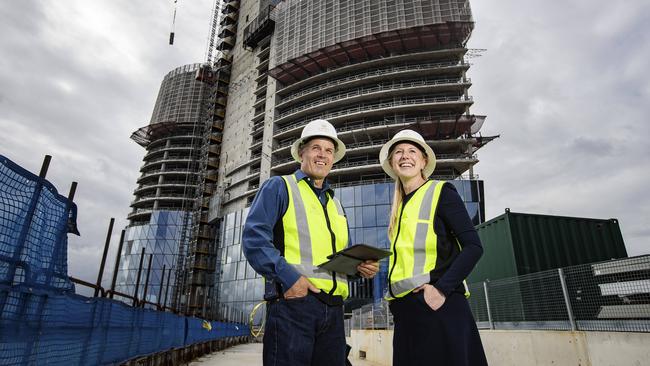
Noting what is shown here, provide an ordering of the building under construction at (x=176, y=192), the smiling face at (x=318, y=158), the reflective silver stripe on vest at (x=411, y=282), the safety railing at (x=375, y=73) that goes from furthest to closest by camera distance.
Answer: the building under construction at (x=176, y=192) → the safety railing at (x=375, y=73) → the smiling face at (x=318, y=158) → the reflective silver stripe on vest at (x=411, y=282)

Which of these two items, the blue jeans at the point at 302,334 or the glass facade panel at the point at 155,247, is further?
the glass facade panel at the point at 155,247

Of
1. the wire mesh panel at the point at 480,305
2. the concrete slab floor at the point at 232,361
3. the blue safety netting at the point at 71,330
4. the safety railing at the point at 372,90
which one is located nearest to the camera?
the blue safety netting at the point at 71,330

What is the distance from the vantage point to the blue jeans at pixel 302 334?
181 cm

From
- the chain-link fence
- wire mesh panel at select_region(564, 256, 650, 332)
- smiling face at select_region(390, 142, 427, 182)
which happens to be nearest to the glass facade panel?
the chain-link fence

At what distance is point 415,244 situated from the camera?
210cm

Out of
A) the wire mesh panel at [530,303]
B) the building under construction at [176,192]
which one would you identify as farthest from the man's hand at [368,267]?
the building under construction at [176,192]

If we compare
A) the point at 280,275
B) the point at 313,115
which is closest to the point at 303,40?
the point at 313,115

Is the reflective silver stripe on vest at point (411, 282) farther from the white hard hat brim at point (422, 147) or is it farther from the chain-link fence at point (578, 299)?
the chain-link fence at point (578, 299)

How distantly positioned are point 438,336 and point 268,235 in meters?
1.07

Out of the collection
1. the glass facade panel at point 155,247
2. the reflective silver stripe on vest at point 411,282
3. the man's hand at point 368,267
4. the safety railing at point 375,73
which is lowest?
the reflective silver stripe on vest at point 411,282

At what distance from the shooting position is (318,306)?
6.35 ft

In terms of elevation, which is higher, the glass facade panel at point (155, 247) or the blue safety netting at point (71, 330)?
the glass facade panel at point (155, 247)

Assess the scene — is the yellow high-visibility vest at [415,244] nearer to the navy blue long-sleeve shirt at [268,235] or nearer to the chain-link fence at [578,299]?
the navy blue long-sleeve shirt at [268,235]

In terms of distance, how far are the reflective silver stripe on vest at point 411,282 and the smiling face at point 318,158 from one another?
86 cm
